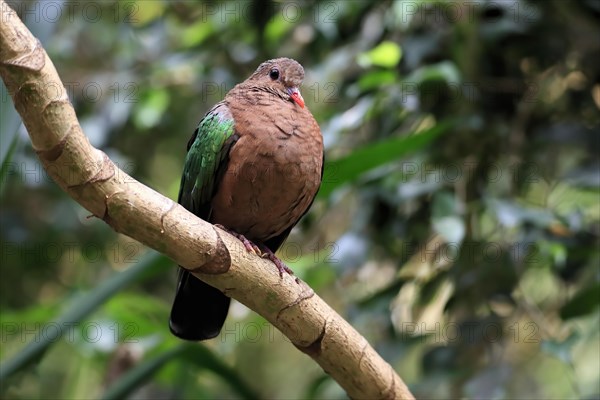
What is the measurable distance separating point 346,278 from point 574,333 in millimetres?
1016

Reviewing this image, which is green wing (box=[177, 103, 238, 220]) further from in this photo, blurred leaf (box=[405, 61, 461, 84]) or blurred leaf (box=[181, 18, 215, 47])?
blurred leaf (box=[181, 18, 215, 47])

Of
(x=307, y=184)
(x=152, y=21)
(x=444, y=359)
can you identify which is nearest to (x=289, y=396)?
(x=444, y=359)

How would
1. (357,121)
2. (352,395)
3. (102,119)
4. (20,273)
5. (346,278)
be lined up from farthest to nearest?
(20,273) < (102,119) < (346,278) < (357,121) < (352,395)

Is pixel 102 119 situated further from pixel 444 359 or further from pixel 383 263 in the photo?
pixel 444 359

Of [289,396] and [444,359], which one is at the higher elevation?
[444,359]

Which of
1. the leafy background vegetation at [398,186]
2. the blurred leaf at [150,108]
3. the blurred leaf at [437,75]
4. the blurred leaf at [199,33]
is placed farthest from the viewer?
the blurred leaf at [199,33]

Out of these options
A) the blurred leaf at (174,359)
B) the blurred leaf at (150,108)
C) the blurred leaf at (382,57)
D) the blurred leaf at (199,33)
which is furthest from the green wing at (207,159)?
the blurred leaf at (199,33)

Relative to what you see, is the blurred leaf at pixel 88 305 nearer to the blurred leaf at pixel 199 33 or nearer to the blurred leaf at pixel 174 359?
the blurred leaf at pixel 174 359

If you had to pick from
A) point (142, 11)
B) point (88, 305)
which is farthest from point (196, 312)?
point (142, 11)

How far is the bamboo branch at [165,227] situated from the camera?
1512mm

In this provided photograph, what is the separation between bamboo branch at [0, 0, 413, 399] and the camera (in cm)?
151

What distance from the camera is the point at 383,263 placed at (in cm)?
362

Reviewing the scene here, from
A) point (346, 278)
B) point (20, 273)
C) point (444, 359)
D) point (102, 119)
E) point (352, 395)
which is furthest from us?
point (20, 273)

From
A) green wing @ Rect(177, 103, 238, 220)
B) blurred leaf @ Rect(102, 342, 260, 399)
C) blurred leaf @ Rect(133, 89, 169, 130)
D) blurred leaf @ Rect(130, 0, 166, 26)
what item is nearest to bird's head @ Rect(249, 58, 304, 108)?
green wing @ Rect(177, 103, 238, 220)
